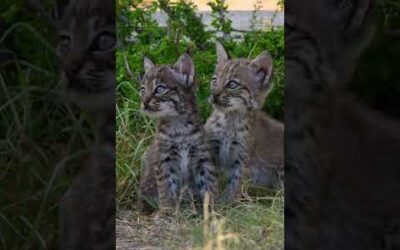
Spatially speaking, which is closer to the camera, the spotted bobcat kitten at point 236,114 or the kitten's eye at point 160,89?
the kitten's eye at point 160,89

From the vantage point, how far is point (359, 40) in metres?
2.19

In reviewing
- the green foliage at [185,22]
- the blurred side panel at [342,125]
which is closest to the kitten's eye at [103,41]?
the blurred side panel at [342,125]

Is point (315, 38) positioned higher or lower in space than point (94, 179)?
higher

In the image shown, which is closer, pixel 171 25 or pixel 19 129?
pixel 19 129

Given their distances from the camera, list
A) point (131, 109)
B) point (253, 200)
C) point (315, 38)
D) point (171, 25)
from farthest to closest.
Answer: point (171, 25) → point (131, 109) → point (253, 200) → point (315, 38)

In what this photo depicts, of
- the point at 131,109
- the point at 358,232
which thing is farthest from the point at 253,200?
the point at 358,232

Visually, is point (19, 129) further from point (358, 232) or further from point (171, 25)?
point (171, 25)

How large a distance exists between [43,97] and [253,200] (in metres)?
1.79

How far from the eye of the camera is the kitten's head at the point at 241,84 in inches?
149

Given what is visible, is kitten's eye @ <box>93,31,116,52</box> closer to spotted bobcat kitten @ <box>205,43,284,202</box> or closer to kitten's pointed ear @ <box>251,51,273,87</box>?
spotted bobcat kitten @ <box>205,43,284,202</box>

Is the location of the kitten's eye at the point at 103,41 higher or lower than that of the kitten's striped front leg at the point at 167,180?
higher

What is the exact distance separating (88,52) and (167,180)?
1.57m

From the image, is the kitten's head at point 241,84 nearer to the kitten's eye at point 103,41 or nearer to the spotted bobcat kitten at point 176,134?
the spotted bobcat kitten at point 176,134

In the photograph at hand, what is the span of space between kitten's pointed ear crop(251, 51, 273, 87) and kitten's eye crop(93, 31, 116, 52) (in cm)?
169
